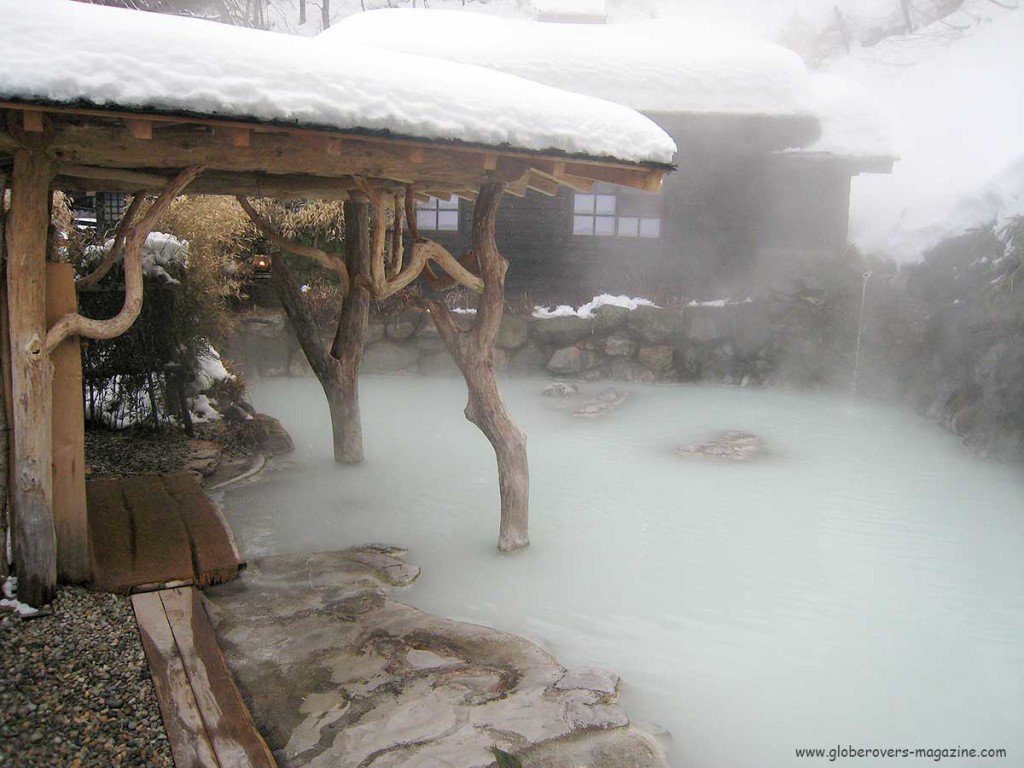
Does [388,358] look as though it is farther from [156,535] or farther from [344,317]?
[156,535]

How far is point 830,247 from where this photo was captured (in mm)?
13156

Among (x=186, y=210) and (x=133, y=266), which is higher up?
(x=186, y=210)

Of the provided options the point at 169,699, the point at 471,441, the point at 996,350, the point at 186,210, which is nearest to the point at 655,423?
the point at 471,441

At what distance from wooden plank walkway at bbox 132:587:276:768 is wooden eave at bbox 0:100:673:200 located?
85.1 inches

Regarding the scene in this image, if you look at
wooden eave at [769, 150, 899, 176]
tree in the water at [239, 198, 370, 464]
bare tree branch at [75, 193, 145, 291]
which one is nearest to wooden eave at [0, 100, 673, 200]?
bare tree branch at [75, 193, 145, 291]

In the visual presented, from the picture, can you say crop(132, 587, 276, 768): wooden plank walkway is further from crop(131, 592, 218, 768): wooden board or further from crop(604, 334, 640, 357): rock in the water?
crop(604, 334, 640, 357): rock in the water

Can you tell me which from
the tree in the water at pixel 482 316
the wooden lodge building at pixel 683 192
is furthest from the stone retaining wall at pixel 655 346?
the tree in the water at pixel 482 316

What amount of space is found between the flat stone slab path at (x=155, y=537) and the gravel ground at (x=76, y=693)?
444 mm

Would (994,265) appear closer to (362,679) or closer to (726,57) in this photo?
(726,57)

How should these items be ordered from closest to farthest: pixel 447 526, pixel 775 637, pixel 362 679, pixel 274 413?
pixel 362 679 → pixel 775 637 → pixel 447 526 → pixel 274 413

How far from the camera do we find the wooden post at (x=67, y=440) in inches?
149

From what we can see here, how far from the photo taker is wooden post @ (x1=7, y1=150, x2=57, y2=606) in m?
3.53

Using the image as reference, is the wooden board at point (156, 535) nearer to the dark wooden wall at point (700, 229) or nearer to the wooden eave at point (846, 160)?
the dark wooden wall at point (700, 229)

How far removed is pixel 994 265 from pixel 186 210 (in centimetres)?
920
